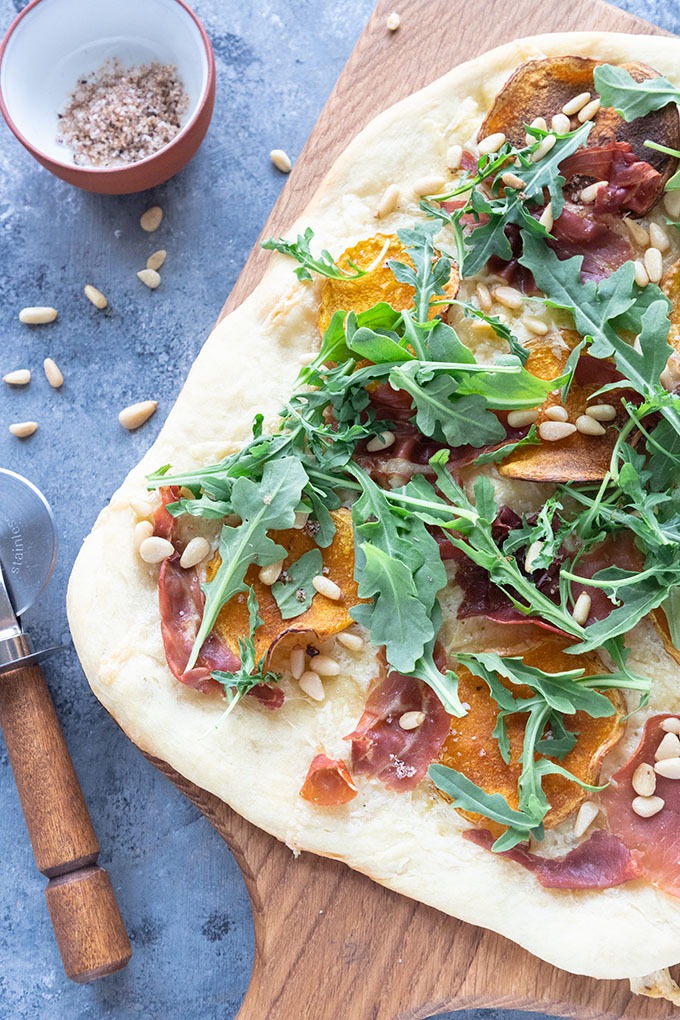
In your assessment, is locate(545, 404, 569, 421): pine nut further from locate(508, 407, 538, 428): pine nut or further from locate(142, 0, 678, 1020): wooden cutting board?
locate(142, 0, 678, 1020): wooden cutting board

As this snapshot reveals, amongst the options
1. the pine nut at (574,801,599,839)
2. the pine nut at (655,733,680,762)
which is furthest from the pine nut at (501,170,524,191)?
the pine nut at (574,801,599,839)

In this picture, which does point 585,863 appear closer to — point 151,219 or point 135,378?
point 135,378

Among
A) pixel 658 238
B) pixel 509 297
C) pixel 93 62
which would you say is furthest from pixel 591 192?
pixel 93 62

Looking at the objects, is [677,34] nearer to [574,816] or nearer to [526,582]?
[526,582]

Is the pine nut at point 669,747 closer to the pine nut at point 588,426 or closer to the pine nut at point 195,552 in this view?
the pine nut at point 588,426

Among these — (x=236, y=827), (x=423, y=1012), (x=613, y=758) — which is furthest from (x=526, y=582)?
(x=423, y=1012)

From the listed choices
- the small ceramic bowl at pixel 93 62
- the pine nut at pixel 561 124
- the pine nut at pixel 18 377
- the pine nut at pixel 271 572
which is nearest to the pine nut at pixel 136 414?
the pine nut at pixel 18 377
